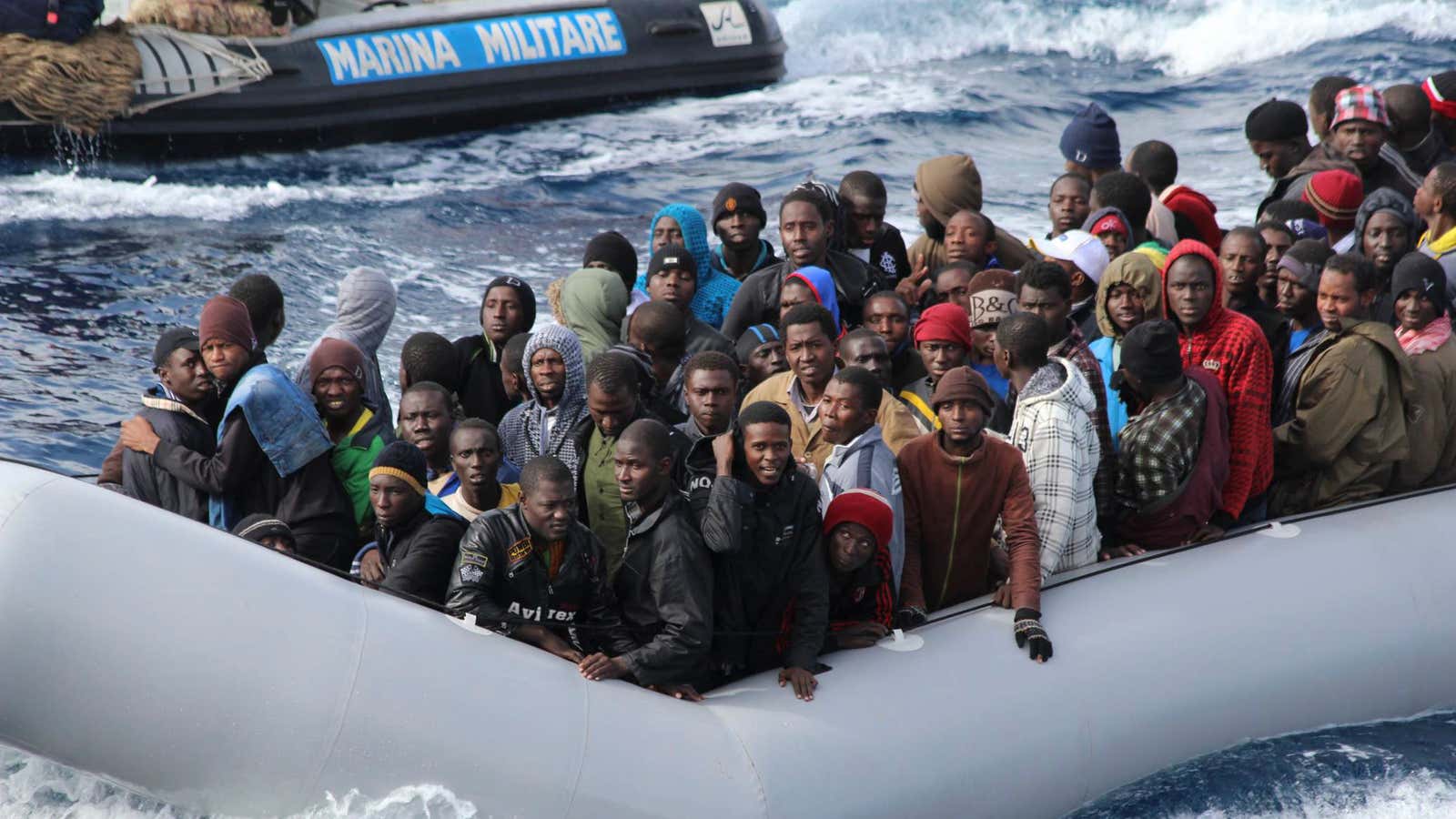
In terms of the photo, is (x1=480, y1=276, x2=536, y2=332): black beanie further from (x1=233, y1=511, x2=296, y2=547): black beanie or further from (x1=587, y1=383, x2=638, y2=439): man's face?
(x1=233, y1=511, x2=296, y2=547): black beanie

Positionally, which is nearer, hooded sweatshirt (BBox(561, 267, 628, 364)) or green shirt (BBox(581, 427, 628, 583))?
green shirt (BBox(581, 427, 628, 583))

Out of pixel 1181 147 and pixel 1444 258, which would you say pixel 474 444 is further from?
pixel 1181 147

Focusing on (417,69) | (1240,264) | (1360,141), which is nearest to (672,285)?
(1240,264)

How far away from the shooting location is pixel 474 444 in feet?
13.9

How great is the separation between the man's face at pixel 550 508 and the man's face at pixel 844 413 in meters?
0.83

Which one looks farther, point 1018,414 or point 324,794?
point 1018,414

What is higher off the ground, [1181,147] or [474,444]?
[474,444]

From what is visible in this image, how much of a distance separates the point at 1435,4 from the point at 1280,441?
1371 centimetres

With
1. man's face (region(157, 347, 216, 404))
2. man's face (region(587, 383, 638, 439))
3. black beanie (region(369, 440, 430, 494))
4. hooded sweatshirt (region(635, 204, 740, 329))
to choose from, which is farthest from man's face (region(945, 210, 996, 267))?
man's face (region(157, 347, 216, 404))

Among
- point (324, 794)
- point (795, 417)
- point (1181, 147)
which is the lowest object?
point (1181, 147)

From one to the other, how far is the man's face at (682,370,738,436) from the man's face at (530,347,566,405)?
1.39ft

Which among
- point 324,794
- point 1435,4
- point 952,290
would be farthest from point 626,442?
point 1435,4

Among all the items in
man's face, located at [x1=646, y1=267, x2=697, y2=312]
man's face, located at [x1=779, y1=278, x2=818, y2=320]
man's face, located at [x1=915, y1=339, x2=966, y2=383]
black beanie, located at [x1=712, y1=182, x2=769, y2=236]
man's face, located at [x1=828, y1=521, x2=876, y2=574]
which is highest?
black beanie, located at [x1=712, y1=182, x2=769, y2=236]

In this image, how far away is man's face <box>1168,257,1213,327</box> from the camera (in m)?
4.89
